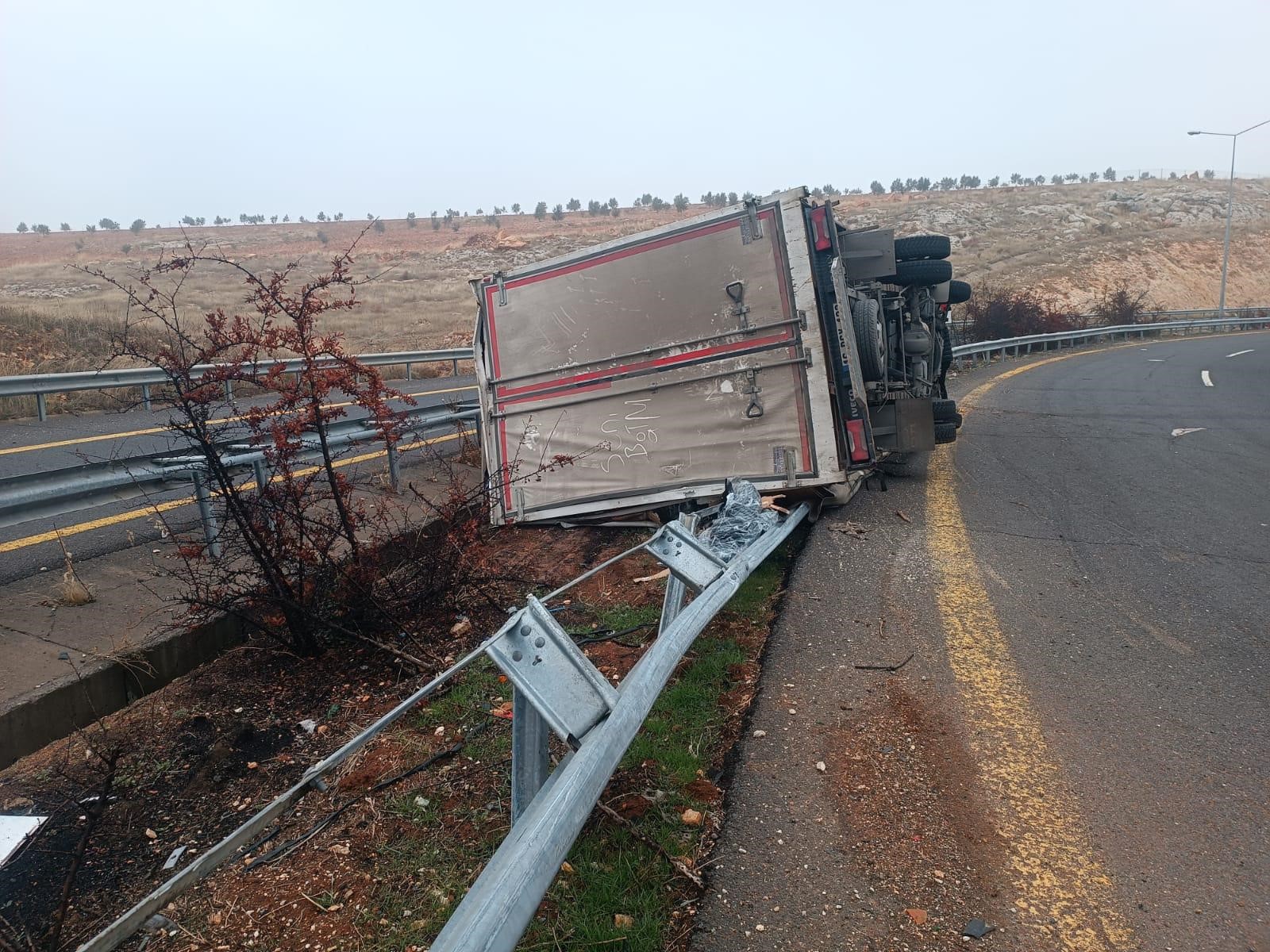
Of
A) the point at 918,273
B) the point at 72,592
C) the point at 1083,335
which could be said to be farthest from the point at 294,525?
the point at 1083,335

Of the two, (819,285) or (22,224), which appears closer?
(819,285)

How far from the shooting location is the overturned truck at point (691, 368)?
6508 mm

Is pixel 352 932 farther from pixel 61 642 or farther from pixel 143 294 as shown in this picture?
pixel 143 294

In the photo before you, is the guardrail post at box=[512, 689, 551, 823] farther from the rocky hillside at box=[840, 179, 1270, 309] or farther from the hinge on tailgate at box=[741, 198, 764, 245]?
the rocky hillside at box=[840, 179, 1270, 309]

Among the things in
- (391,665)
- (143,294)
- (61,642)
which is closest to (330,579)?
(391,665)

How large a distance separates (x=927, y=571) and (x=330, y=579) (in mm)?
3634

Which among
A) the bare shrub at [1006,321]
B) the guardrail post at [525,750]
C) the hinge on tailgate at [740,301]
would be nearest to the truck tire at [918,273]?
the hinge on tailgate at [740,301]

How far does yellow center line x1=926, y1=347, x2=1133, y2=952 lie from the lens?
249 cm

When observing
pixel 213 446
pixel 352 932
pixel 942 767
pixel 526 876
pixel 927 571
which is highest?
pixel 213 446

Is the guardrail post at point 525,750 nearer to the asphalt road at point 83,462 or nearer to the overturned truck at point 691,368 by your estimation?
the asphalt road at point 83,462

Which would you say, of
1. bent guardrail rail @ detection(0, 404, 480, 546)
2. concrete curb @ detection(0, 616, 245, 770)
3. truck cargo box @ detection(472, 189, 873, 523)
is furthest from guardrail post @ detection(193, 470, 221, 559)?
truck cargo box @ detection(472, 189, 873, 523)

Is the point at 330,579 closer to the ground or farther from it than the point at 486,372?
closer to the ground

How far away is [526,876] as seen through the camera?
1.70 metres

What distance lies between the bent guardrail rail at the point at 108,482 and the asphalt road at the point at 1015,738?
10.9 feet
